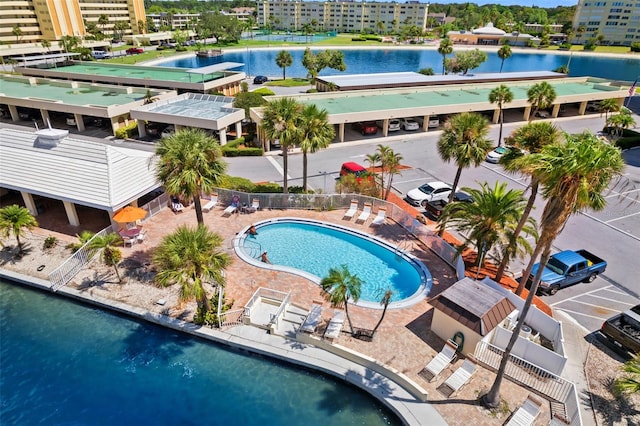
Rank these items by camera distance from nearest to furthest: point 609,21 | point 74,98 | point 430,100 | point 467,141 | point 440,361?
point 440,361 < point 467,141 < point 74,98 < point 430,100 < point 609,21

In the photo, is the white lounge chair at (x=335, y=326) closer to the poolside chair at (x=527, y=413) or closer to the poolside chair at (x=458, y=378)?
the poolside chair at (x=458, y=378)

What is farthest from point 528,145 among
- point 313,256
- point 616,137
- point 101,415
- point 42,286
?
point 616,137

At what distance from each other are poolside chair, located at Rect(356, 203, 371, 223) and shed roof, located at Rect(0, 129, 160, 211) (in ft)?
46.5

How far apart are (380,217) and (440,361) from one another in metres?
12.9

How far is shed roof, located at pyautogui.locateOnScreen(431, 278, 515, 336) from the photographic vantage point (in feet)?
53.3

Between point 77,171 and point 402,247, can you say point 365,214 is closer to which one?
point 402,247

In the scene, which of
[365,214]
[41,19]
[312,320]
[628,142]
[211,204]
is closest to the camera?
[312,320]

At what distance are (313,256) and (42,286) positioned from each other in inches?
592

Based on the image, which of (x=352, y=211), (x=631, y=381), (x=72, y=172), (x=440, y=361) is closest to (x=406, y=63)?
(x=352, y=211)

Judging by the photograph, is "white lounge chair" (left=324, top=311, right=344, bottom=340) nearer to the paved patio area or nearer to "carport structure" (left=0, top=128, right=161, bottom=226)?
the paved patio area

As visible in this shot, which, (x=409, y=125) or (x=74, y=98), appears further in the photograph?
(x=74, y=98)

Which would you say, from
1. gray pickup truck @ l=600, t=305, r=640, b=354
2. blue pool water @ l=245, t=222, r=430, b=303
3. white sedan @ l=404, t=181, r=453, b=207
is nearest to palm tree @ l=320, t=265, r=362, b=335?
blue pool water @ l=245, t=222, r=430, b=303

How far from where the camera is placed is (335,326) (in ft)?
58.4

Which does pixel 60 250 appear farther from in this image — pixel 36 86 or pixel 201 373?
pixel 36 86
